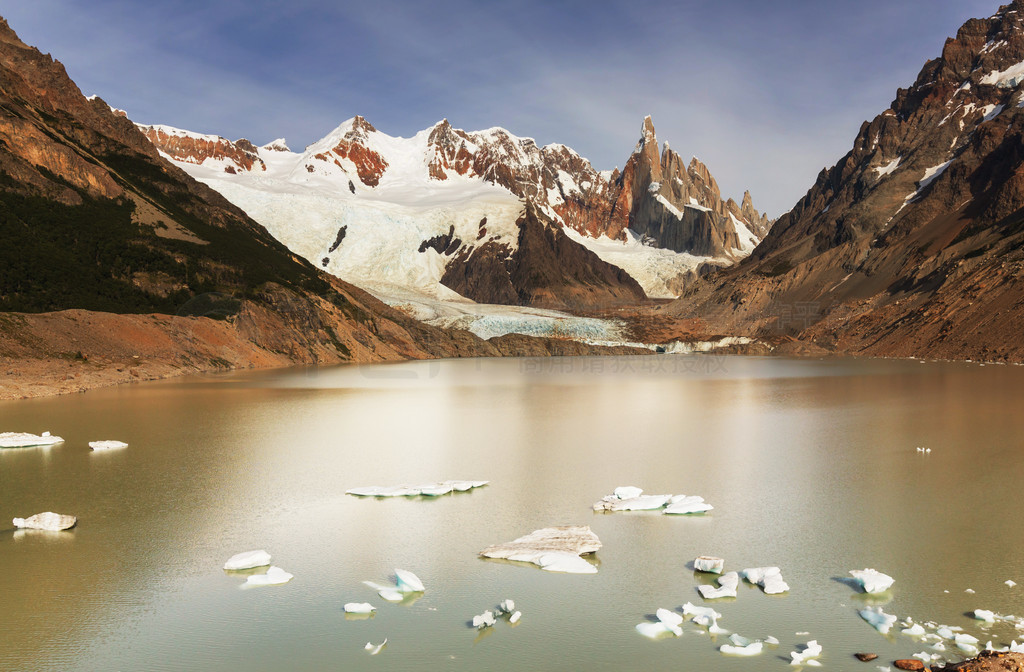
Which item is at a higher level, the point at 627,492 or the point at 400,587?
the point at 627,492

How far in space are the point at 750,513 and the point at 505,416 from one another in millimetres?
17494

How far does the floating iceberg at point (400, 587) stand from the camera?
383 inches

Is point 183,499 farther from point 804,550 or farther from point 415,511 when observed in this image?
point 804,550

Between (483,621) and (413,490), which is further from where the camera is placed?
(413,490)

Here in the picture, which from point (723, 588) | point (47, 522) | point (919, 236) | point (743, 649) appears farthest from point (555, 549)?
point (919, 236)

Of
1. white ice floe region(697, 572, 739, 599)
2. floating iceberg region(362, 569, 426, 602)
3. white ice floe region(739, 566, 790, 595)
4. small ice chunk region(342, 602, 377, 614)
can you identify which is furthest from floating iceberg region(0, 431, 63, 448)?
white ice floe region(739, 566, 790, 595)

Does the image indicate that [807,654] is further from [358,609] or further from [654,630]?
[358,609]

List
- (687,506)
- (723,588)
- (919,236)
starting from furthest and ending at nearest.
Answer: (919,236) → (687,506) → (723,588)

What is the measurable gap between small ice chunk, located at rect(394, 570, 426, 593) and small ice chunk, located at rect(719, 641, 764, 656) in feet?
13.5

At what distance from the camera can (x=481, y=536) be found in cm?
1251

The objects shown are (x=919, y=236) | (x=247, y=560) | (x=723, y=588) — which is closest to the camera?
(x=723, y=588)

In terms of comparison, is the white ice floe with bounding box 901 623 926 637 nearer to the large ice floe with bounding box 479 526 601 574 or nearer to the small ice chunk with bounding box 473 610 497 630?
the large ice floe with bounding box 479 526 601 574

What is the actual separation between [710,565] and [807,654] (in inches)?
103

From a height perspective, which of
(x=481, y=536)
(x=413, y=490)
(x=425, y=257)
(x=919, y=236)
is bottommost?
(x=481, y=536)
